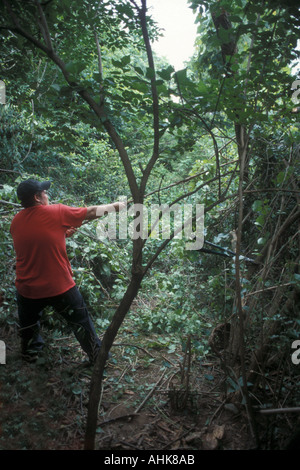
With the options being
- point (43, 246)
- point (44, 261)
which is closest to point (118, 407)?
point (44, 261)

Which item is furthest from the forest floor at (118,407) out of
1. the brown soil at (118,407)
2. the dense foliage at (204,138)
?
the dense foliage at (204,138)

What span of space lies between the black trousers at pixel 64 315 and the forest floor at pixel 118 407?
17 centimetres

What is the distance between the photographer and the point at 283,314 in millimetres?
2414

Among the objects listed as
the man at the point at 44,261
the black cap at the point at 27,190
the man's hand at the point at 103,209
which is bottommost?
the man at the point at 44,261

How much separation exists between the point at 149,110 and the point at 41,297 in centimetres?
183

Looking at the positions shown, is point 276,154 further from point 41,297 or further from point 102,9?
point 41,297

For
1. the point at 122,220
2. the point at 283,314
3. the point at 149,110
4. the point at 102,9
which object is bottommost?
the point at 283,314

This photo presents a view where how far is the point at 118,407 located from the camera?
2.61m

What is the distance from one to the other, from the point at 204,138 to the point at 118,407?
103 inches

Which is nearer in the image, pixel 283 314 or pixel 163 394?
pixel 283 314

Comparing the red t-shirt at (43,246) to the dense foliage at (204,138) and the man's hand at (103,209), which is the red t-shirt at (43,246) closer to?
the man's hand at (103,209)

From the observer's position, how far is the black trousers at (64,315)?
9.21 feet
